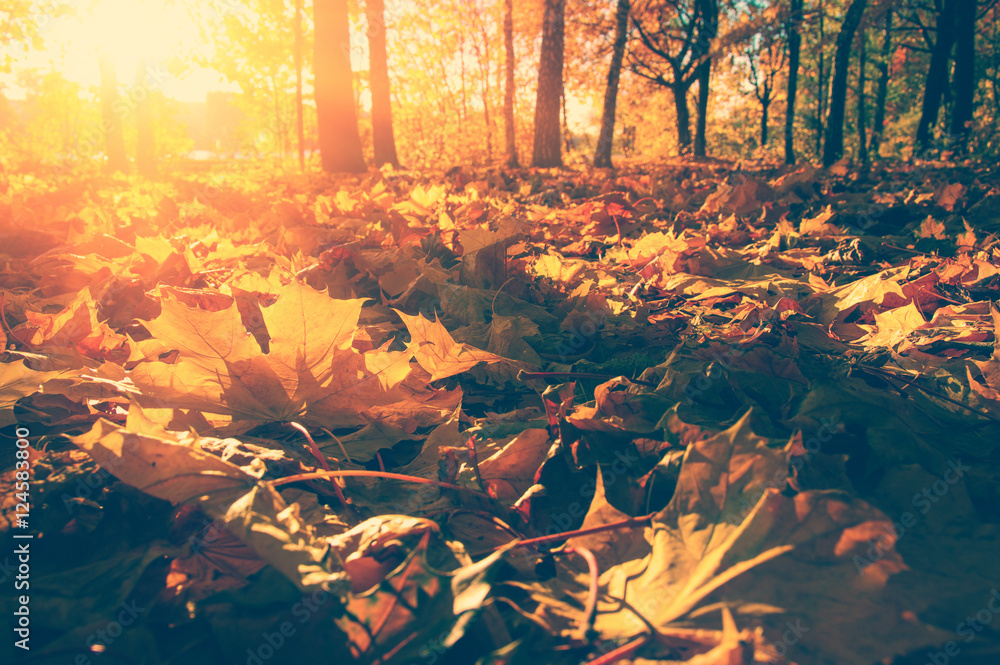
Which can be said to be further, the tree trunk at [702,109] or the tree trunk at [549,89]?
the tree trunk at [702,109]

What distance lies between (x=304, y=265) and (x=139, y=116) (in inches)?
710

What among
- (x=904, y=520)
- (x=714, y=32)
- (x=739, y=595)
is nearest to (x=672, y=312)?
(x=904, y=520)

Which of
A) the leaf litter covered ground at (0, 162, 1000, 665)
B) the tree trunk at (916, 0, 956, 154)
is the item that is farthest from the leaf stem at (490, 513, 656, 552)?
the tree trunk at (916, 0, 956, 154)

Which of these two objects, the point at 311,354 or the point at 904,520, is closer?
the point at 904,520

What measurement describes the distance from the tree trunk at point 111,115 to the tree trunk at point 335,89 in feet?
29.8

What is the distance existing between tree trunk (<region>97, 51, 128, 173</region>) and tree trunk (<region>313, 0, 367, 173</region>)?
9094 millimetres

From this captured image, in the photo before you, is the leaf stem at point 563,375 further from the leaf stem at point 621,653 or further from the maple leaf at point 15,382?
the maple leaf at point 15,382

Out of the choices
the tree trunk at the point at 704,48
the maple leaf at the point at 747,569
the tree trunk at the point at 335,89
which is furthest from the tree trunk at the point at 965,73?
the maple leaf at the point at 747,569

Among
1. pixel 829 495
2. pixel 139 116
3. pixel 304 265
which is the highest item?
pixel 139 116

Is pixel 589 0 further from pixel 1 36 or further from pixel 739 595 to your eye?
pixel 739 595

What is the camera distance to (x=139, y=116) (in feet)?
51.5

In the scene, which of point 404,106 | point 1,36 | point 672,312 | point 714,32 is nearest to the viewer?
point 672,312

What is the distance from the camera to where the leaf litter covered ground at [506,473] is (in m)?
0.56

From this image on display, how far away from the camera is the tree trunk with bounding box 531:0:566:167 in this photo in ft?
28.6
